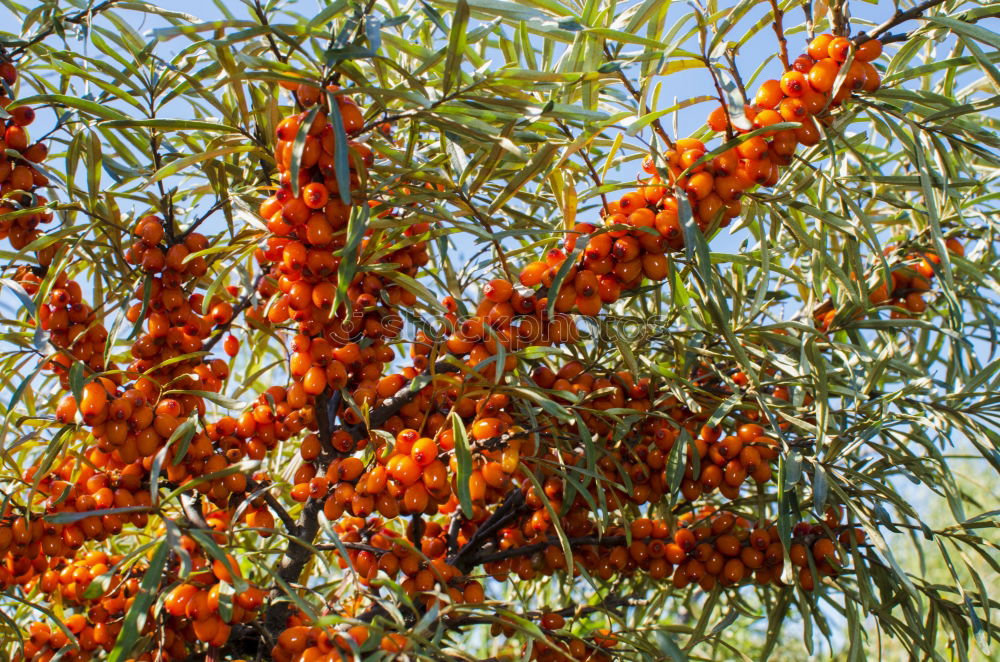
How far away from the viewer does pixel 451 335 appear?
113 centimetres

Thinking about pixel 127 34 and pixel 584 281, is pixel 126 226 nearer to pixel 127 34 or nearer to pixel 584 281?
pixel 127 34

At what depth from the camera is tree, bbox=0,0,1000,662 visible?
0.99 metres

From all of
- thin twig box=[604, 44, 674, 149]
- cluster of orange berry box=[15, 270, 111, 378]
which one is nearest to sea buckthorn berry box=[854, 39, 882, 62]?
thin twig box=[604, 44, 674, 149]

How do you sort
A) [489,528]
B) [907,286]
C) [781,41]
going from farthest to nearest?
[907,286] < [489,528] < [781,41]

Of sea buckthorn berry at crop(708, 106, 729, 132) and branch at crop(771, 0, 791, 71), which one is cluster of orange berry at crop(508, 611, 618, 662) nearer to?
sea buckthorn berry at crop(708, 106, 729, 132)

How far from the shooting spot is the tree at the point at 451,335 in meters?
0.99

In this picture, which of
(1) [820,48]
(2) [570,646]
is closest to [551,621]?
(2) [570,646]

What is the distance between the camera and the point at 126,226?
1.24 metres

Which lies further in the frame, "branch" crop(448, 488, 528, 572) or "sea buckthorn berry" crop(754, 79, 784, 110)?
"branch" crop(448, 488, 528, 572)

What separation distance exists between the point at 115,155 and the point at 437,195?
72cm

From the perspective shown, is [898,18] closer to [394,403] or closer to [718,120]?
[718,120]

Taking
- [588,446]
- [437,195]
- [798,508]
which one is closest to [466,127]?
[437,195]

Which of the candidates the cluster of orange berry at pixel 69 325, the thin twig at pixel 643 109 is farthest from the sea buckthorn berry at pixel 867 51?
the cluster of orange berry at pixel 69 325

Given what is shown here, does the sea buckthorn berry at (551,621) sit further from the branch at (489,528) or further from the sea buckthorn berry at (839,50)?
the sea buckthorn berry at (839,50)
